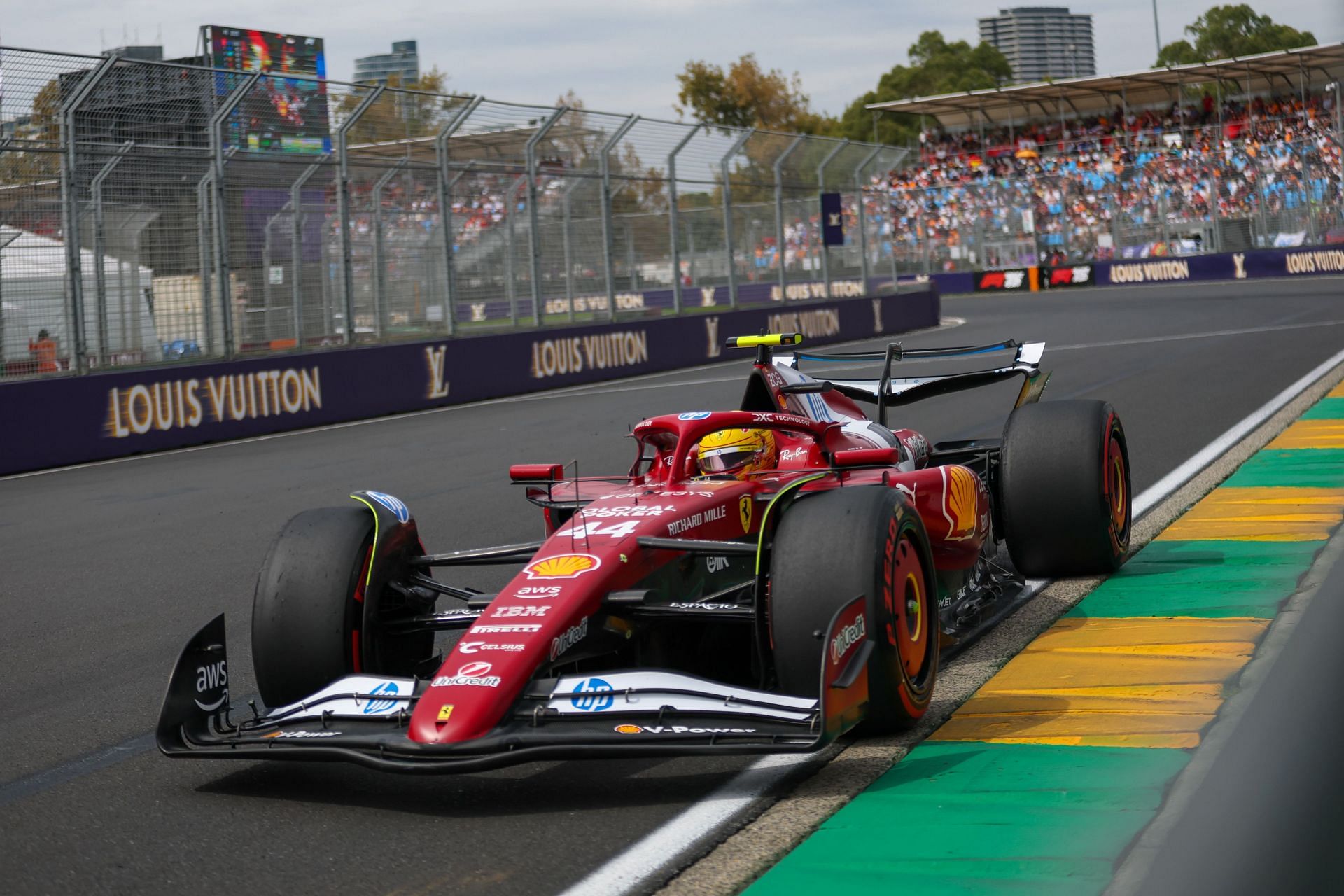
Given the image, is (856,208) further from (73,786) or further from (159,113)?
(73,786)

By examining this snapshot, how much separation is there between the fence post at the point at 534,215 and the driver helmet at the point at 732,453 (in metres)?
15.6

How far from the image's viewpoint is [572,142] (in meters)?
21.2

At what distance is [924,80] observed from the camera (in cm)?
9744

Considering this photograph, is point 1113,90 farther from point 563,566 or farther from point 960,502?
point 563,566

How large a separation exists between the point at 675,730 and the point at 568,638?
20.8 inches

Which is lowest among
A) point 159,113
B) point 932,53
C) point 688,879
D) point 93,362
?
point 688,879

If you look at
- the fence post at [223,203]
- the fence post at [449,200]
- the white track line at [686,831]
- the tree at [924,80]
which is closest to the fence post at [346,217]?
the fence post at [449,200]

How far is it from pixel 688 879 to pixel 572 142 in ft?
61.8

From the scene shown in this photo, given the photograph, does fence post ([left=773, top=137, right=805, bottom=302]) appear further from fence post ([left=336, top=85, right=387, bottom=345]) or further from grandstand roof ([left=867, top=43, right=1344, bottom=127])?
grandstand roof ([left=867, top=43, right=1344, bottom=127])

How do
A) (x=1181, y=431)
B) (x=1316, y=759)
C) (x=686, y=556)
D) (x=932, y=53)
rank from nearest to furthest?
(x=1316, y=759) < (x=686, y=556) < (x=1181, y=431) < (x=932, y=53)

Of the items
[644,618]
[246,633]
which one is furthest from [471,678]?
[246,633]

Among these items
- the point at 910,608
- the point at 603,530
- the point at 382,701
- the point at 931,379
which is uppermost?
the point at 931,379

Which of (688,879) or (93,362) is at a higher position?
(93,362)

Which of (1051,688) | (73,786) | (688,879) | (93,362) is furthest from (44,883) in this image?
(93,362)
